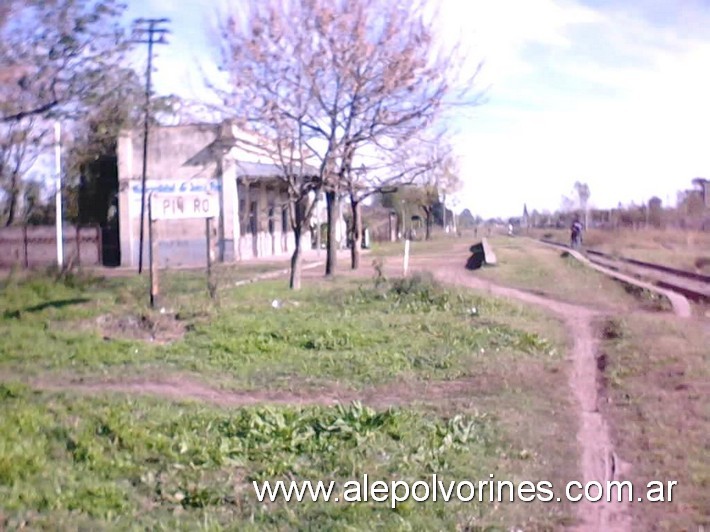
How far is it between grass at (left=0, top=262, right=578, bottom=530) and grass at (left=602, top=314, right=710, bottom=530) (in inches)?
21.4

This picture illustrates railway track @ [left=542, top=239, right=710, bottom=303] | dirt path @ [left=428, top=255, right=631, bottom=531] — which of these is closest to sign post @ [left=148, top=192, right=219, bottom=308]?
dirt path @ [left=428, top=255, right=631, bottom=531]

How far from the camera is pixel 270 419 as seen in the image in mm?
8602

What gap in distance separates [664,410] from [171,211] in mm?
10767

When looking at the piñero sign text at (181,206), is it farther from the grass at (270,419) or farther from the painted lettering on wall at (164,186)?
the painted lettering on wall at (164,186)

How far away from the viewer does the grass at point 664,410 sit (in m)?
6.52

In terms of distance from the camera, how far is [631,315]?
681 inches

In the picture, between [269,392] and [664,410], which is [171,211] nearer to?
[269,392]

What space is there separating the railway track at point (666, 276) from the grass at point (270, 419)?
759 centimetres

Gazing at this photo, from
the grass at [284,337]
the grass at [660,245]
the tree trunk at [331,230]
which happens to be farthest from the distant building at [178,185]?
the grass at [284,337]

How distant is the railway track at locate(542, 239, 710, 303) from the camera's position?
23.2m

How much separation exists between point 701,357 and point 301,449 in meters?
6.12

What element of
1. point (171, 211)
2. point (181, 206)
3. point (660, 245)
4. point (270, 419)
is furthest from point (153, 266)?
point (660, 245)

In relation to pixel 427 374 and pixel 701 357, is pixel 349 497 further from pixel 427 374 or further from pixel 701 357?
pixel 701 357

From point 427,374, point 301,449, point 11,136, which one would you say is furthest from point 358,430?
point 11,136
